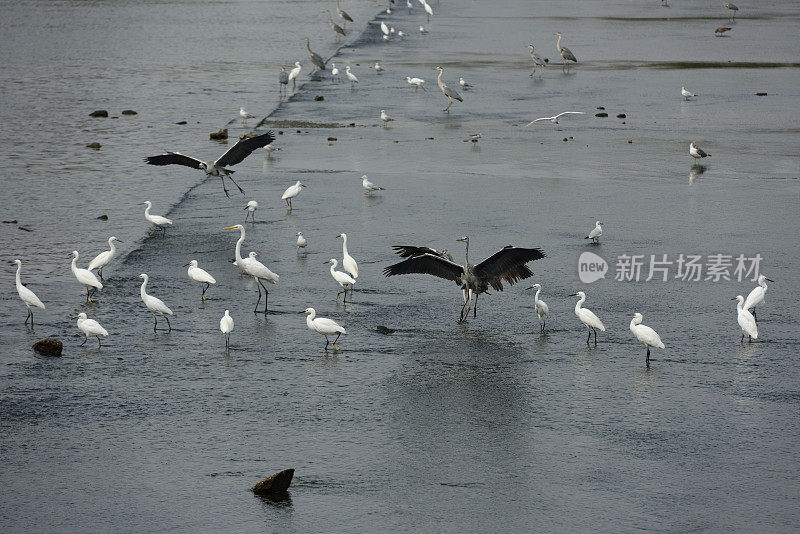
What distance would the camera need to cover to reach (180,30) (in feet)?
143

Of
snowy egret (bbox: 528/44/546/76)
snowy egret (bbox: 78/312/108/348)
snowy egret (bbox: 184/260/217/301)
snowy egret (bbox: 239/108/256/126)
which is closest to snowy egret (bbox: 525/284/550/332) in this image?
snowy egret (bbox: 184/260/217/301)

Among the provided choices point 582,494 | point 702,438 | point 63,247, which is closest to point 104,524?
point 582,494

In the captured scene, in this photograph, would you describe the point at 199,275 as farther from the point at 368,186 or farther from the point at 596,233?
the point at 596,233

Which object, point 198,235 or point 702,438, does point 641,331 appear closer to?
point 702,438

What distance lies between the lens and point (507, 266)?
12.2m

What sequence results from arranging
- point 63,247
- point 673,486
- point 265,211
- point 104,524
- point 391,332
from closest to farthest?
point 104,524 → point 673,486 → point 391,332 → point 63,247 → point 265,211

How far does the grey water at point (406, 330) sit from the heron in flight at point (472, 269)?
1.31 ft

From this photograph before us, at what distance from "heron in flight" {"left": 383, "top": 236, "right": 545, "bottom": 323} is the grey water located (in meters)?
0.40

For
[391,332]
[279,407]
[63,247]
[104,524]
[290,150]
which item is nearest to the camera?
[104,524]

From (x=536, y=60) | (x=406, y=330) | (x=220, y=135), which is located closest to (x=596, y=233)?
(x=406, y=330)

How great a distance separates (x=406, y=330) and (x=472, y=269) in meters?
1.14

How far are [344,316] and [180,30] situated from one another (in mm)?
34286

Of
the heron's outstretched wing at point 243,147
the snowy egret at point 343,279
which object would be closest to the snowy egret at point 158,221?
the heron's outstretched wing at point 243,147

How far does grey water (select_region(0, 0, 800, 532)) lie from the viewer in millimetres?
8062
